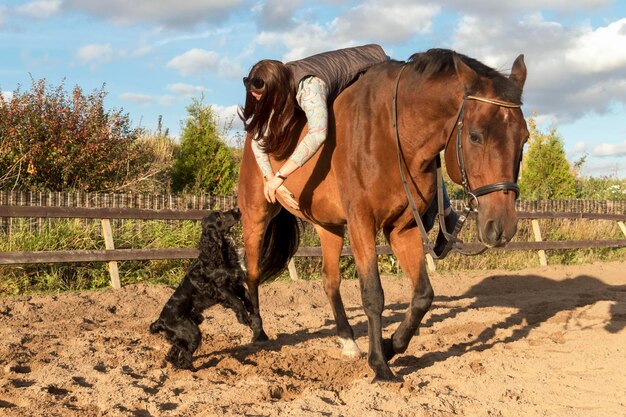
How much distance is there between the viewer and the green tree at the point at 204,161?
610 inches

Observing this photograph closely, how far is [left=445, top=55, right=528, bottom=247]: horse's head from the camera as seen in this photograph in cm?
386

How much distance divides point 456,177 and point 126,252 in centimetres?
659

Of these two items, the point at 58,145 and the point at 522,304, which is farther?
the point at 58,145

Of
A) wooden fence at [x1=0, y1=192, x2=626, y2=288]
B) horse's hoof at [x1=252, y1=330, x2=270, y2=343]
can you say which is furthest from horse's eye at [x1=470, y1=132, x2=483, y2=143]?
wooden fence at [x1=0, y1=192, x2=626, y2=288]

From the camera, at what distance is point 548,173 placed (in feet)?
67.8

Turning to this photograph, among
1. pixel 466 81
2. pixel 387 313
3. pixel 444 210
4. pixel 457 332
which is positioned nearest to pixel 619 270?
pixel 387 313

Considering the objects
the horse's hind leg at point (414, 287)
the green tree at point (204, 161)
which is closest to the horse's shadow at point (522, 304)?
the horse's hind leg at point (414, 287)

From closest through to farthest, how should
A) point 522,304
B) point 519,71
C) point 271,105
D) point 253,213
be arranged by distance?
point 519,71 → point 271,105 → point 253,213 → point 522,304

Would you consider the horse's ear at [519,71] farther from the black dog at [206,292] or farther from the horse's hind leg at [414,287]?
the black dog at [206,292]

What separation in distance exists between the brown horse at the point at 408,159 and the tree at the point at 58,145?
9181 millimetres

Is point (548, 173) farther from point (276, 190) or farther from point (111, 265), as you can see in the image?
point (276, 190)

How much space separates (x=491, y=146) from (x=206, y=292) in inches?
109

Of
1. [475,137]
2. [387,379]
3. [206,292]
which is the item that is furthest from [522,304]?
[475,137]

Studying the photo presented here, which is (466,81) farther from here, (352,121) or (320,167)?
(320,167)
